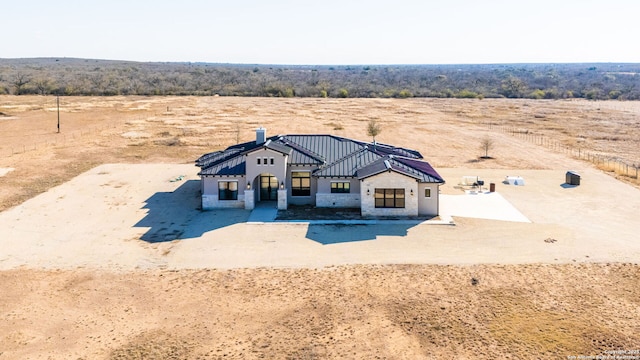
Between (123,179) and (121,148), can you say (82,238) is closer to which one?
(123,179)

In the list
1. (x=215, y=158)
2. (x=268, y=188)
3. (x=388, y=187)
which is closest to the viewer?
(x=388, y=187)

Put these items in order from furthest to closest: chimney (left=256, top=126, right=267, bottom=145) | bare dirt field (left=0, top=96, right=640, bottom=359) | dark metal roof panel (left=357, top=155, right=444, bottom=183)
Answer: chimney (left=256, top=126, right=267, bottom=145) → dark metal roof panel (left=357, top=155, right=444, bottom=183) → bare dirt field (left=0, top=96, right=640, bottom=359)

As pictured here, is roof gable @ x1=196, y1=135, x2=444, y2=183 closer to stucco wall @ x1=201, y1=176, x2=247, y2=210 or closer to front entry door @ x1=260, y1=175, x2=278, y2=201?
stucco wall @ x1=201, y1=176, x2=247, y2=210

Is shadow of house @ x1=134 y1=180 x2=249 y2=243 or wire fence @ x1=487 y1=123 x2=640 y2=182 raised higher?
wire fence @ x1=487 y1=123 x2=640 y2=182

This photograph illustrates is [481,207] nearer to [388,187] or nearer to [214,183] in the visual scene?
[388,187]

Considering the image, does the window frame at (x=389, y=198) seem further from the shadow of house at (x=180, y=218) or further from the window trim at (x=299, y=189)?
the shadow of house at (x=180, y=218)

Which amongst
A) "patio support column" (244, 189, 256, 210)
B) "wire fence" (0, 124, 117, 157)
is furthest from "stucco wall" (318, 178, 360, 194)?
"wire fence" (0, 124, 117, 157)

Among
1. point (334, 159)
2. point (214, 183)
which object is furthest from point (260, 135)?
point (334, 159)

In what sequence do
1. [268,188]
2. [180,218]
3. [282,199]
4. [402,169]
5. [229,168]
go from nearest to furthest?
[180,218], [402,169], [282,199], [229,168], [268,188]
